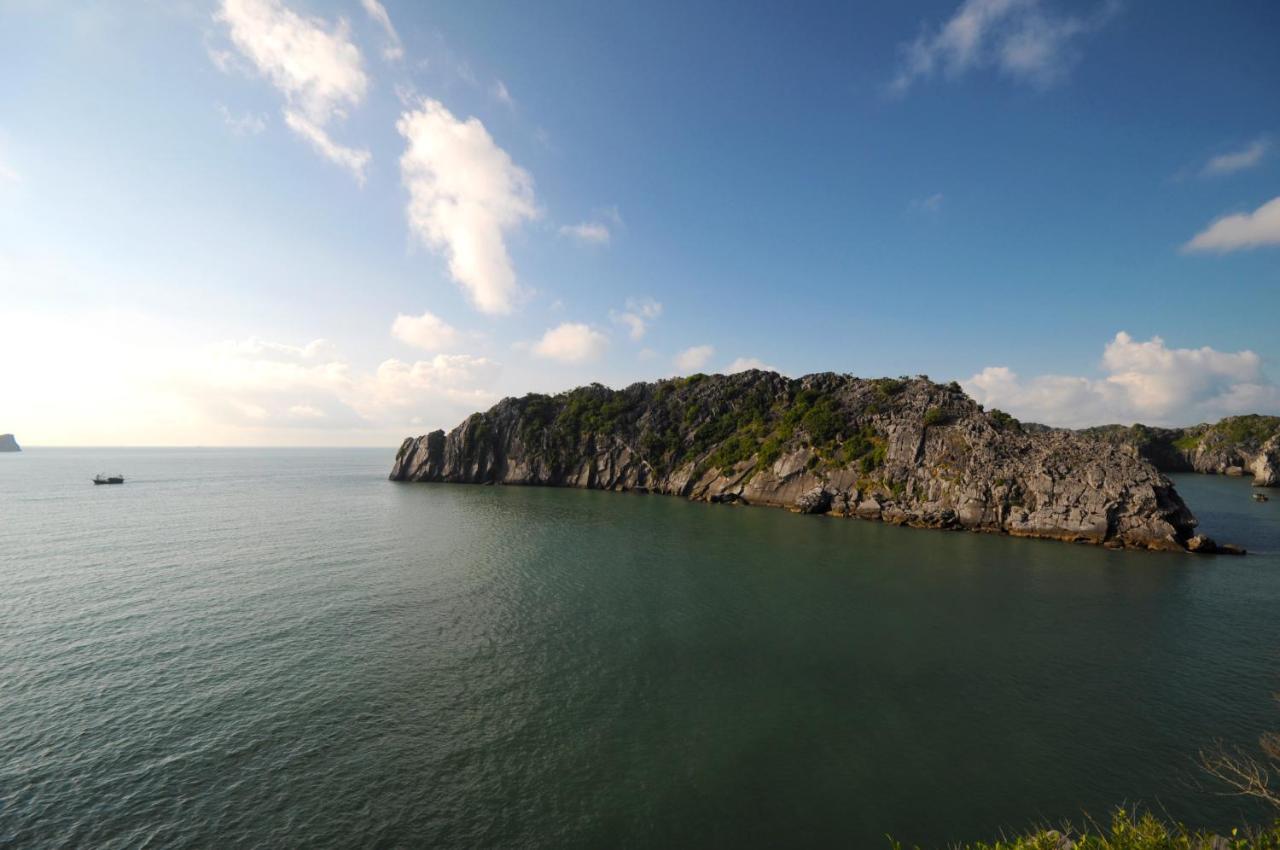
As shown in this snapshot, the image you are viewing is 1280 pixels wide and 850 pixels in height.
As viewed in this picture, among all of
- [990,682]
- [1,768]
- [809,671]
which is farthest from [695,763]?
[1,768]

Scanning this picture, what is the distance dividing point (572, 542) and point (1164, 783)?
189 feet

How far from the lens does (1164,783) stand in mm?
21797

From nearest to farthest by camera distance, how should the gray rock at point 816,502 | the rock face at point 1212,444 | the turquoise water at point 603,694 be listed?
the turquoise water at point 603,694 < the gray rock at point 816,502 < the rock face at point 1212,444

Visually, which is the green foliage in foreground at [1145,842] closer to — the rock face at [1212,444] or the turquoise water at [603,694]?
the turquoise water at [603,694]

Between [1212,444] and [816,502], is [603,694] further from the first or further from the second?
[1212,444]

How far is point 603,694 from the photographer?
1121 inches

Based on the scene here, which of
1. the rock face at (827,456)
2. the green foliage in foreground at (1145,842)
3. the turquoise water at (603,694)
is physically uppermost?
the rock face at (827,456)

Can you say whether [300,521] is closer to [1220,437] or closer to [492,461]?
[492,461]

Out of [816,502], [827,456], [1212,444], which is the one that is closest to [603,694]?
[816,502]

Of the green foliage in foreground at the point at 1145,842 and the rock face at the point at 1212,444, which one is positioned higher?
the rock face at the point at 1212,444

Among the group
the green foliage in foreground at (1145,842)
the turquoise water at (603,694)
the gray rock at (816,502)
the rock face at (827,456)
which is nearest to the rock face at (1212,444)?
the rock face at (827,456)

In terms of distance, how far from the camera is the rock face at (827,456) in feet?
240

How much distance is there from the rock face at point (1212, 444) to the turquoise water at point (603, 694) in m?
163

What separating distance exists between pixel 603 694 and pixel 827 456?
290ft
